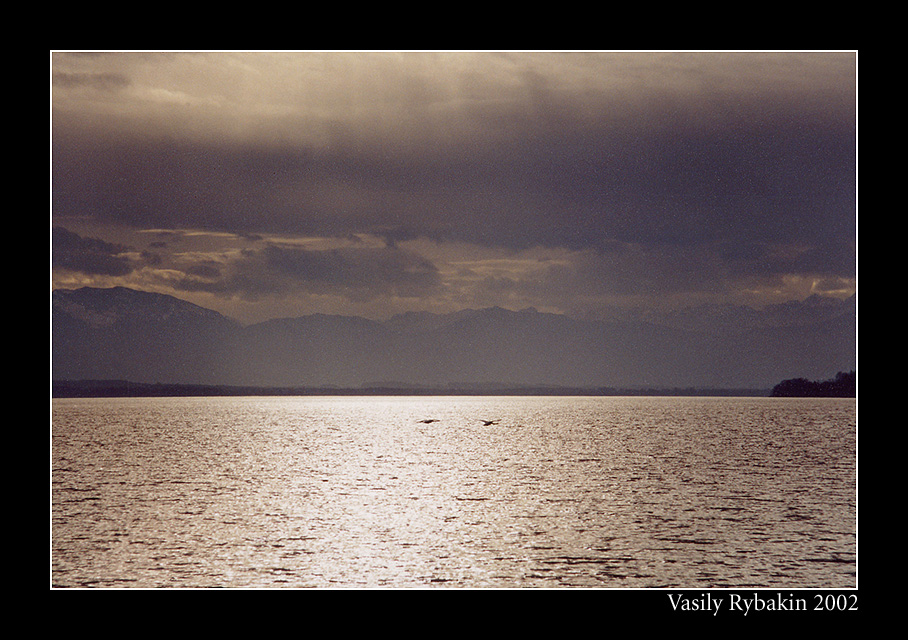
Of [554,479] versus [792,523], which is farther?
[554,479]

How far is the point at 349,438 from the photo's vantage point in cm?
12794

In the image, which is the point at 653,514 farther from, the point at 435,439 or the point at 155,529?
the point at 435,439

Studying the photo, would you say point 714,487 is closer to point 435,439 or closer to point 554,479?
point 554,479

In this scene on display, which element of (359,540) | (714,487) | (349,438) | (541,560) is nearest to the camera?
(541,560)

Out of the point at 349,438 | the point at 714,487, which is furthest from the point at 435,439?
the point at 714,487

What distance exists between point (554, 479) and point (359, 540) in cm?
2858

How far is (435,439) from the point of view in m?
128

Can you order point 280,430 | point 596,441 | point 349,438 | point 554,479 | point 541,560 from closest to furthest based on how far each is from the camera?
1. point 541,560
2. point 554,479
3. point 596,441
4. point 349,438
5. point 280,430
